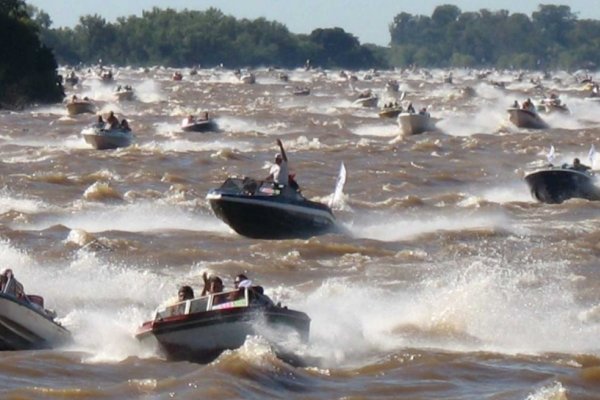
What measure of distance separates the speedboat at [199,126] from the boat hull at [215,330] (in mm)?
46080

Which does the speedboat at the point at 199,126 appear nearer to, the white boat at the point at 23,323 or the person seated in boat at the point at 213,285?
the white boat at the point at 23,323

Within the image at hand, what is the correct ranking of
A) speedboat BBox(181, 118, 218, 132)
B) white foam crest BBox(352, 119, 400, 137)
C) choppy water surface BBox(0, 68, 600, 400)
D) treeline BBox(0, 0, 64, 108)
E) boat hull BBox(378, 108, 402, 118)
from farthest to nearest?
treeline BBox(0, 0, 64, 108)
boat hull BBox(378, 108, 402, 118)
white foam crest BBox(352, 119, 400, 137)
speedboat BBox(181, 118, 218, 132)
choppy water surface BBox(0, 68, 600, 400)

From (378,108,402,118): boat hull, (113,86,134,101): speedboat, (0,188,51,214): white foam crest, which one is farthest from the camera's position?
(113,86,134,101): speedboat

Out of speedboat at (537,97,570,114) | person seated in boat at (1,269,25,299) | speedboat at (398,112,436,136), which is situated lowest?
person seated in boat at (1,269,25,299)

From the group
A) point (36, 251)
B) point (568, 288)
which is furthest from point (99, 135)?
point (568, 288)

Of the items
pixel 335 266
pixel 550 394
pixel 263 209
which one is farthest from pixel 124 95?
pixel 550 394

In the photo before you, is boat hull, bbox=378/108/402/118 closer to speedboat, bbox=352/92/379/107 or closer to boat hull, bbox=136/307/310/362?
speedboat, bbox=352/92/379/107

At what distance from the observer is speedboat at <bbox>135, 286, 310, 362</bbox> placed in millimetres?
22719

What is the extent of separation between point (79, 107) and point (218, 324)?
6167 cm

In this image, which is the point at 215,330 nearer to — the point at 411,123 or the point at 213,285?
the point at 213,285

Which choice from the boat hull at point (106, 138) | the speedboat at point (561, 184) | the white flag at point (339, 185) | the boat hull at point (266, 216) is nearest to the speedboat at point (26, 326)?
the boat hull at point (266, 216)

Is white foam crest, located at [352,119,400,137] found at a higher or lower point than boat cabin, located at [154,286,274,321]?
higher

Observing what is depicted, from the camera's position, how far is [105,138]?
59062 mm

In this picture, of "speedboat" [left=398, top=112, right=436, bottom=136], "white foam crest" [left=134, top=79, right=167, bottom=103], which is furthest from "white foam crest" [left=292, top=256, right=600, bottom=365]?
"white foam crest" [left=134, top=79, right=167, bottom=103]
